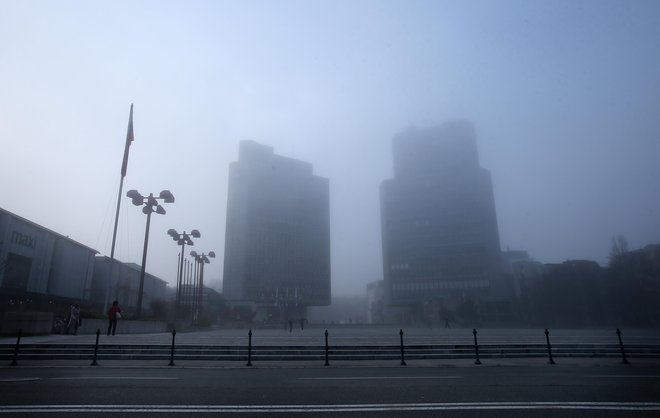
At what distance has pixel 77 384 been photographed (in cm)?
999

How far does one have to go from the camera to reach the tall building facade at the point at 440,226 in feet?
437

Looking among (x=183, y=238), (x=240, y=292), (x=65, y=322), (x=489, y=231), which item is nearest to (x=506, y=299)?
(x=489, y=231)

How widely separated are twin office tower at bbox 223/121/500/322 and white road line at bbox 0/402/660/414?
12358 cm

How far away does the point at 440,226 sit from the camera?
14062 cm

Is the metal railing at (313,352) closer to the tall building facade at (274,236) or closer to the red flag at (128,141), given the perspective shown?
the red flag at (128,141)

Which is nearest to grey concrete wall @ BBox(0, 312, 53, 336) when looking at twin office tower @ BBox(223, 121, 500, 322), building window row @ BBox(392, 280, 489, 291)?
twin office tower @ BBox(223, 121, 500, 322)

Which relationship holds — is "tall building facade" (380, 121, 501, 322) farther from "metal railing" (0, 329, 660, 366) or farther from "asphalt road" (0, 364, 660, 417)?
"asphalt road" (0, 364, 660, 417)

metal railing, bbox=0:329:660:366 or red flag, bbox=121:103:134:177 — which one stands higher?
red flag, bbox=121:103:134:177

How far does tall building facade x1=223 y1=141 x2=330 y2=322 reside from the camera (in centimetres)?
15138

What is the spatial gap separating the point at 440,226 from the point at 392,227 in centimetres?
1653

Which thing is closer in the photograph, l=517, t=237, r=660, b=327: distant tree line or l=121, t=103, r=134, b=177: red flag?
l=121, t=103, r=134, b=177: red flag

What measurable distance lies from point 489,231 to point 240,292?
85285mm

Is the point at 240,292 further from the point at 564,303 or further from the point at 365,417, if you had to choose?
the point at 365,417

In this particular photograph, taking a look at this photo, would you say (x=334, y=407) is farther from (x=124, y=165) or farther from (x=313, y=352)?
(x=124, y=165)
